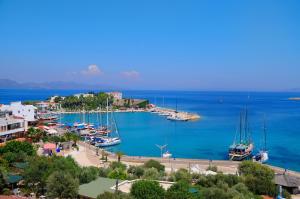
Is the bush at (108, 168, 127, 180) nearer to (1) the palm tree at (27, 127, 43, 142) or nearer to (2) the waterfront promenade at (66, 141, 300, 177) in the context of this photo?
(2) the waterfront promenade at (66, 141, 300, 177)

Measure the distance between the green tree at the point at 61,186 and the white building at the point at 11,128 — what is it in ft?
85.7

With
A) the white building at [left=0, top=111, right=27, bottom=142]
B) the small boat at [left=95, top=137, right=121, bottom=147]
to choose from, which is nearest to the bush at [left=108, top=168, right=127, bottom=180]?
the white building at [left=0, top=111, right=27, bottom=142]

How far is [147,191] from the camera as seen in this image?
18.5 meters

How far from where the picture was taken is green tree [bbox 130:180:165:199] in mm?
18375

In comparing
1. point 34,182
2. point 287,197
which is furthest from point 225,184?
point 34,182

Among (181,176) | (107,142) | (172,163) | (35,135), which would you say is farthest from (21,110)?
(181,176)

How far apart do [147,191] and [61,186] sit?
5619 mm

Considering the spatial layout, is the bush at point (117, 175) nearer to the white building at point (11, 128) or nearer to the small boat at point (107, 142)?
the white building at point (11, 128)

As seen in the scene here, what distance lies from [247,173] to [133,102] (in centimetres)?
10657

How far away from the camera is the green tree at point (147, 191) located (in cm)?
1838

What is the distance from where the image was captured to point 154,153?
5000cm

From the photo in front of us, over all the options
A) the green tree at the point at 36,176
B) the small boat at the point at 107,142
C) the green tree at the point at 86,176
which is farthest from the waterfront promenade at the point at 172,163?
the small boat at the point at 107,142

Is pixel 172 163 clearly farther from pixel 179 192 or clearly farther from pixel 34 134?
pixel 34 134

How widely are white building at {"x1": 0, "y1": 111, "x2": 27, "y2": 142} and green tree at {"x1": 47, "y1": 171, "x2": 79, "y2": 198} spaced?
26.1 metres
